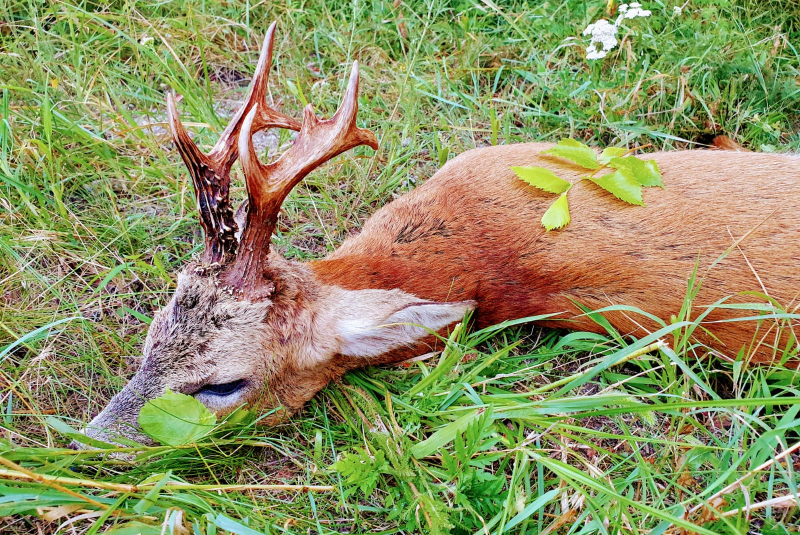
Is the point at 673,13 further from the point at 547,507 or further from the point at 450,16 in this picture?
the point at 547,507

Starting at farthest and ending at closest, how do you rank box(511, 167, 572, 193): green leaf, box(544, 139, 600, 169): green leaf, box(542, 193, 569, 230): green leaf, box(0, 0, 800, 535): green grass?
box(544, 139, 600, 169): green leaf → box(511, 167, 572, 193): green leaf → box(542, 193, 569, 230): green leaf → box(0, 0, 800, 535): green grass

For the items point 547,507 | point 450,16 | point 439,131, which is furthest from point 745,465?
point 450,16

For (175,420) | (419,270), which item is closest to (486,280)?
(419,270)

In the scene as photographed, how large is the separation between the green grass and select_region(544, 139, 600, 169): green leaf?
0.76m

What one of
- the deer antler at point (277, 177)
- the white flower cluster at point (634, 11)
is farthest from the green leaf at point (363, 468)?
the white flower cluster at point (634, 11)

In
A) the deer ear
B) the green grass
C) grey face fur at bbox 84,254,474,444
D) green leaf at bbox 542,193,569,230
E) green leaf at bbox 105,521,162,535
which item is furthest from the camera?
green leaf at bbox 542,193,569,230

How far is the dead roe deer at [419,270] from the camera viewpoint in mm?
2857

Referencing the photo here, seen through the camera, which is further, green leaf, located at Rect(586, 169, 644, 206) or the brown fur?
green leaf, located at Rect(586, 169, 644, 206)

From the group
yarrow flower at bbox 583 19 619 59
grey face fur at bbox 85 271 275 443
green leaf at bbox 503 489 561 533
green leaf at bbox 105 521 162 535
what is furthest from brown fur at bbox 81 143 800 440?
yarrow flower at bbox 583 19 619 59

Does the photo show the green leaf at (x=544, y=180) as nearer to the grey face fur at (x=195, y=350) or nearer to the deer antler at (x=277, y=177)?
the deer antler at (x=277, y=177)

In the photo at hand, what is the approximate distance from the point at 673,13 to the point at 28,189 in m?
3.93

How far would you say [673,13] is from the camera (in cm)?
444

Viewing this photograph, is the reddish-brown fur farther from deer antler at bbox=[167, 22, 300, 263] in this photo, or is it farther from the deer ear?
deer antler at bbox=[167, 22, 300, 263]

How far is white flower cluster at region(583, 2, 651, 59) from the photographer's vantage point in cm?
413
